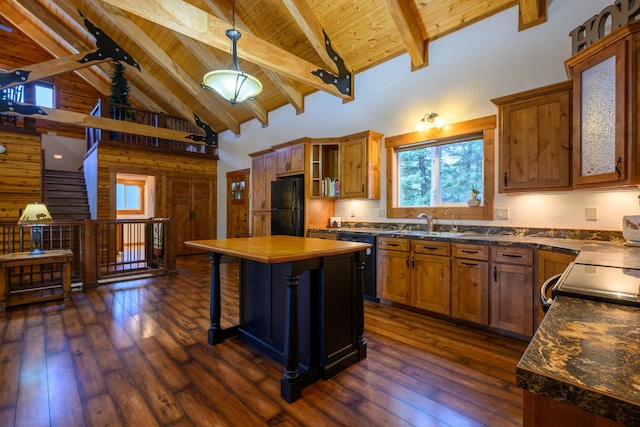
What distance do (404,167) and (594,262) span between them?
111 inches

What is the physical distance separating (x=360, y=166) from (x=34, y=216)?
4155 millimetres

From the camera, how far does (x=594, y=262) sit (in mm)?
1700

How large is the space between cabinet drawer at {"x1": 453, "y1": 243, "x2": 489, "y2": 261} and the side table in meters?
4.74

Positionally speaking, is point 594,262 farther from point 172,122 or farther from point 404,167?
point 172,122

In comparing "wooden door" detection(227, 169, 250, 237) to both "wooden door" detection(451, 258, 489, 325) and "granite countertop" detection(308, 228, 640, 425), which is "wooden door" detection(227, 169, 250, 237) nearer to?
"wooden door" detection(451, 258, 489, 325)

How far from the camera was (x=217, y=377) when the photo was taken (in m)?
2.14

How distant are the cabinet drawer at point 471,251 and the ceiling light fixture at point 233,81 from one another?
2617 millimetres

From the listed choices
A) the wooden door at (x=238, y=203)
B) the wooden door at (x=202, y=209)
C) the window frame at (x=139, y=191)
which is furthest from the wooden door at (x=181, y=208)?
the window frame at (x=139, y=191)

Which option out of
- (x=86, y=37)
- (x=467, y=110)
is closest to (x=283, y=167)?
(x=467, y=110)

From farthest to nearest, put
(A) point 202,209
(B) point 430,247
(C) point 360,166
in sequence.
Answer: (A) point 202,209
(C) point 360,166
(B) point 430,247

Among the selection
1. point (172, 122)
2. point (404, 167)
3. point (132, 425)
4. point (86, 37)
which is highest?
point (86, 37)

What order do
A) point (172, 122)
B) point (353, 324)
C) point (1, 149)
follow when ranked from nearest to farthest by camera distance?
point (353, 324) → point (1, 149) → point (172, 122)

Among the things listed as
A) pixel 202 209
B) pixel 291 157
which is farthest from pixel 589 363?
pixel 202 209

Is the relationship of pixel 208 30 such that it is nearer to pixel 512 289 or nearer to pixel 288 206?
pixel 288 206
